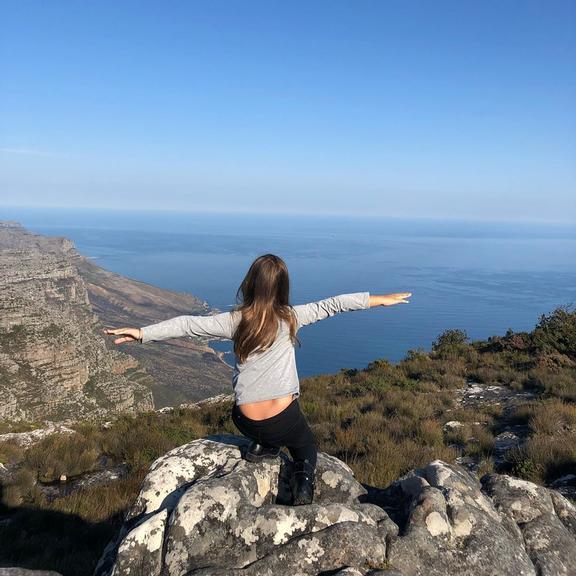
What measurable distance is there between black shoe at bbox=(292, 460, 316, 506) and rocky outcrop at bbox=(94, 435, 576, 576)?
7.9 inches

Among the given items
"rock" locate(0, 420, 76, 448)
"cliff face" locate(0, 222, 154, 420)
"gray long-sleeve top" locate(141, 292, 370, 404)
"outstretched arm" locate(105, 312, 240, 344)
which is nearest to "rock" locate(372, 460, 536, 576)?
"gray long-sleeve top" locate(141, 292, 370, 404)

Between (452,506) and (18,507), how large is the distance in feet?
A: 17.0

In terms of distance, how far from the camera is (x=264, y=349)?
3551mm

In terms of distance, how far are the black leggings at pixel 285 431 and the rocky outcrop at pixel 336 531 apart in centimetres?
27

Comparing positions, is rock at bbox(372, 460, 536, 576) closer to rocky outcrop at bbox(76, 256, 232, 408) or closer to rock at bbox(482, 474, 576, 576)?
rock at bbox(482, 474, 576, 576)

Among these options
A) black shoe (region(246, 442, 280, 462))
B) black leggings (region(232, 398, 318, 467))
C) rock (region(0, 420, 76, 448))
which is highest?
black leggings (region(232, 398, 318, 467))

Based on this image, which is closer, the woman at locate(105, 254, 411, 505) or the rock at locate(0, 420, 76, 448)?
the woman at locate(105, 254, 411, 505)

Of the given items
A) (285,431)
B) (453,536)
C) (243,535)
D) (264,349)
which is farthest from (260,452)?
(453,536)

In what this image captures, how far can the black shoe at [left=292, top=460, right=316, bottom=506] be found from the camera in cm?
345

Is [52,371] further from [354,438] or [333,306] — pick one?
[333,306]

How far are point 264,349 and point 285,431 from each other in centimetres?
68

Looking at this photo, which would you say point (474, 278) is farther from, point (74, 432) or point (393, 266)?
point (74, 432)

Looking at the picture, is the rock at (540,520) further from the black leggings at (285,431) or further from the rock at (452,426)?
the rock at (452,426)

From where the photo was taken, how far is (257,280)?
136 inches
